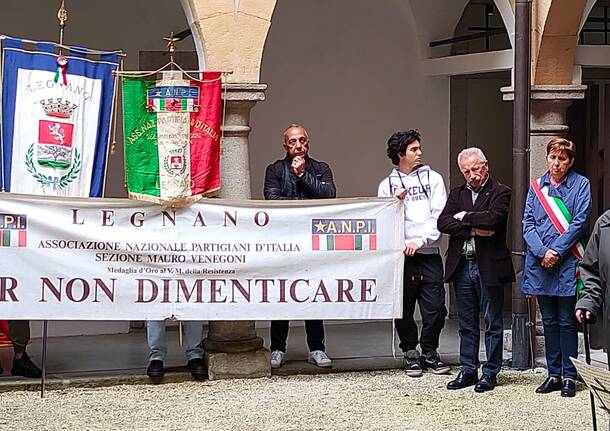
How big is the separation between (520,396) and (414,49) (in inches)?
184

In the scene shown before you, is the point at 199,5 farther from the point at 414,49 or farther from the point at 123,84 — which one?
the point at 414,49

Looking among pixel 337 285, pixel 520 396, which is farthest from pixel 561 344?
pixel 337 285

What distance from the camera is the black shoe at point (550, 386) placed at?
326 inches

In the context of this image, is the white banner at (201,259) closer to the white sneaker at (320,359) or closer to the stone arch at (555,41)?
the white sneaker at (320,359)

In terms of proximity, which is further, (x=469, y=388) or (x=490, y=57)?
(x=490, y=57)

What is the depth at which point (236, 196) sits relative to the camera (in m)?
8.75

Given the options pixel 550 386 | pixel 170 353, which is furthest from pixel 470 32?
pixel 550 386

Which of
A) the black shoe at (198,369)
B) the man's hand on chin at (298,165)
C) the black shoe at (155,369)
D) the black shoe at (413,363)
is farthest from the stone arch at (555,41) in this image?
the black shoe at (155,369)

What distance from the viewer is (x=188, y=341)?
8828 mm

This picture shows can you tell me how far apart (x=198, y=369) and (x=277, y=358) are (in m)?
0.66

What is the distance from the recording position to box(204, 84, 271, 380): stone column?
8.63m

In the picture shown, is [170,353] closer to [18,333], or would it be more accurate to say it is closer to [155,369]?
[155,369]

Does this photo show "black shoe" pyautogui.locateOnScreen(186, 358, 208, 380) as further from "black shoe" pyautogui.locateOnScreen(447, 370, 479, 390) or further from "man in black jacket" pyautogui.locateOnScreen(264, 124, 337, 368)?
"black shoe" pyautogui.locateOnScreen(447, 370, 479, 390)

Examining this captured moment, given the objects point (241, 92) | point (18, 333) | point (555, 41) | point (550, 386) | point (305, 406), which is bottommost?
point (305, 406)
